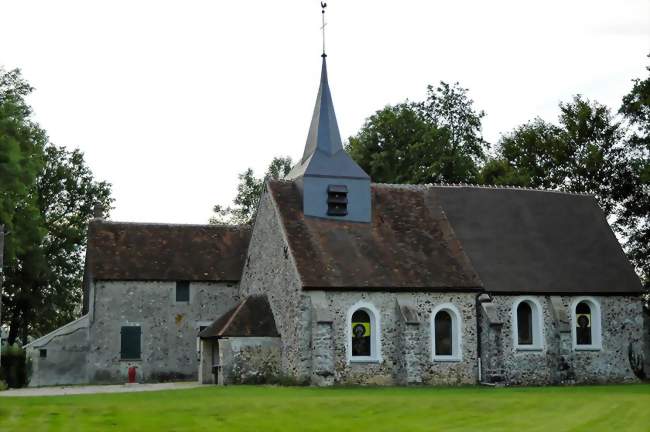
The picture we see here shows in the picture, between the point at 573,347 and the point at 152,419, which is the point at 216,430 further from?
the point at 573,347

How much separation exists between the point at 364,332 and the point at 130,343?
11829mm

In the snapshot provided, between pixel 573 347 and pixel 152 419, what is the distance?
890 inches

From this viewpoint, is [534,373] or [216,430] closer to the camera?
[216,430]

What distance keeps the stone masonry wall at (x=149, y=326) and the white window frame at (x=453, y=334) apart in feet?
Answer: 37.4

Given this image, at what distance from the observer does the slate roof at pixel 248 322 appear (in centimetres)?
3675

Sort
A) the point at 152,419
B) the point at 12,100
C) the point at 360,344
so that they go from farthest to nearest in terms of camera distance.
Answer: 1. the point at 12,100
2. the point at 360,344
3. the point at 152,419

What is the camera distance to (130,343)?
42250 mm

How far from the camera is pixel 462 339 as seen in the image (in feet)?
121

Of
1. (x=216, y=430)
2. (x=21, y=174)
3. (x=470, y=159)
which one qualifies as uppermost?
(x=470, y=159)

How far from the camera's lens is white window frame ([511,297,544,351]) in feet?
125

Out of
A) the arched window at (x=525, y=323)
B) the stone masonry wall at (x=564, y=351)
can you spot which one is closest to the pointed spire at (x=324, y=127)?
the stone masonry wall at (x=564, y=351)

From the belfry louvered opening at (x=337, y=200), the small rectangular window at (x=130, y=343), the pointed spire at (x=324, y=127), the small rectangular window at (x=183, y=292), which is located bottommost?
the small rectangular window at (x=130, y=343)

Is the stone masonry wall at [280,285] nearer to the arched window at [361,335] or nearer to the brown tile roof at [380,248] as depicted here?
the brown tile roof at [380,248]

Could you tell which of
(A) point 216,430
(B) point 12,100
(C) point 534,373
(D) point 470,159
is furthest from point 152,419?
(D) point 470,159
